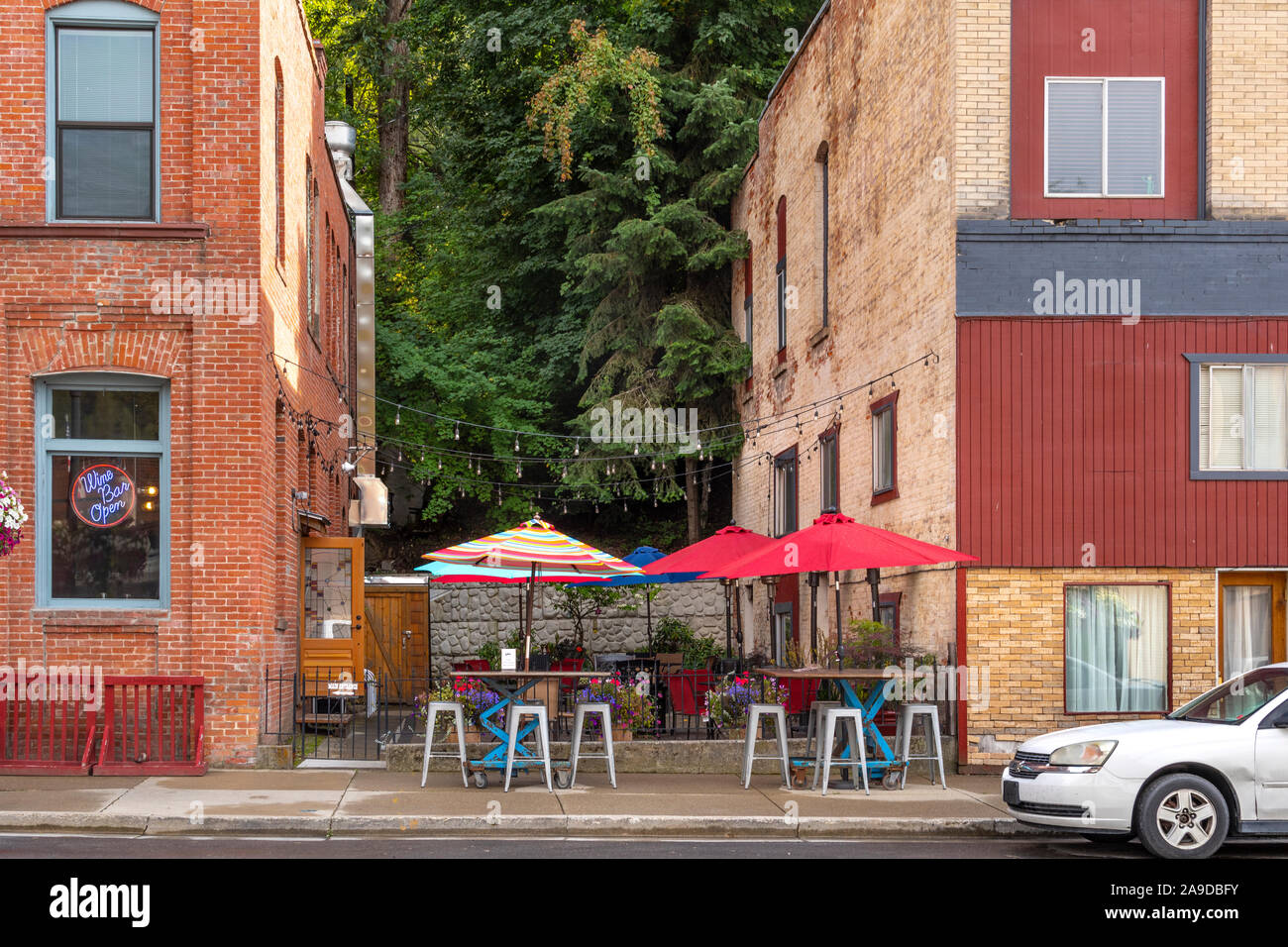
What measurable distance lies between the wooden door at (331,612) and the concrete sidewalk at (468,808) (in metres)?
5.25

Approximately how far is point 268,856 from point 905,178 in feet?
40.6

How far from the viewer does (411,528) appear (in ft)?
125

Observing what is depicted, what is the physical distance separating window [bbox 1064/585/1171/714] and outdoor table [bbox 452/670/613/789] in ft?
18.0

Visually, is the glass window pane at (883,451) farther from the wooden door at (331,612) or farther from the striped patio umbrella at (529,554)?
Answer: the wooden door at (331,612)

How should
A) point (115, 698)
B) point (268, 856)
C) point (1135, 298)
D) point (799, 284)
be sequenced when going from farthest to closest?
point (799, 284) → point (1135, 298) → point (115, 698) → point (268, 856)

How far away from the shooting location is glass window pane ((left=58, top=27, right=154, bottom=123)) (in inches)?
646

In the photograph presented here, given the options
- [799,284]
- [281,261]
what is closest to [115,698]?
[281,261]

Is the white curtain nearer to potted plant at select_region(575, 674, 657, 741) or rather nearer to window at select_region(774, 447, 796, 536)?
potted plant at select_region(575, 674, 657, 741)

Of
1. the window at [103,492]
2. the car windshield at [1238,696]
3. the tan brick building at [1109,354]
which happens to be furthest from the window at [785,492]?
the car windshield at [1238,696]

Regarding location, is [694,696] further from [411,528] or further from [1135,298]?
[411,528]

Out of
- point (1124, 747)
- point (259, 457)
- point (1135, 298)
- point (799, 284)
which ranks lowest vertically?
point (1124, 747)

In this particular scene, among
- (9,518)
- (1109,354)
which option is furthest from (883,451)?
(9,518)

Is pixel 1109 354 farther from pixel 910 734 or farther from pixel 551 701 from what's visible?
pixel 551 701

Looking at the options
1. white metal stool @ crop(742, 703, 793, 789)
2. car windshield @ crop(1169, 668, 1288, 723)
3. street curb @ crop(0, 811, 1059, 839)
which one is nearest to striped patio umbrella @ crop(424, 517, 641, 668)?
white metal stool @ crop(742, 703, 793, 789)
